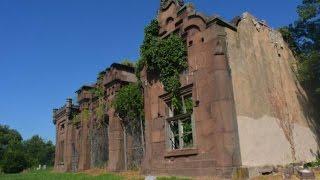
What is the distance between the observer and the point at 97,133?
24.2 meters

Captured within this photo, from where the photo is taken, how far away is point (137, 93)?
65.3ft

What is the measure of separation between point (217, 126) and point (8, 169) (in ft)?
117

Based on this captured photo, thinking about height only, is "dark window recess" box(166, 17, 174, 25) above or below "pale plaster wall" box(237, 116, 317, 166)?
above

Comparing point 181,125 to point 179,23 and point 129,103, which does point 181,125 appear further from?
point 129,103

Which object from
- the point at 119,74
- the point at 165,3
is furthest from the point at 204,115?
the point at 119,74

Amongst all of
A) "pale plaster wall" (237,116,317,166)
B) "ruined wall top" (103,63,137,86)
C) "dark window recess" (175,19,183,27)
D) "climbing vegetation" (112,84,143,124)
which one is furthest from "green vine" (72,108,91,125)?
"pale plaster wall" (237,116,317,166)

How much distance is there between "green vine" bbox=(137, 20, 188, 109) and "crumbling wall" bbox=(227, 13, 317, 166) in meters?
2.30

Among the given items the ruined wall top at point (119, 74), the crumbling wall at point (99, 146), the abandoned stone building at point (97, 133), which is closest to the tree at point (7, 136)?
the abandoned stone building at point (97, 133)

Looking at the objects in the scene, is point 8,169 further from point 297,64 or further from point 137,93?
point 297,64

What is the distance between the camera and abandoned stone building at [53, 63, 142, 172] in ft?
68.4

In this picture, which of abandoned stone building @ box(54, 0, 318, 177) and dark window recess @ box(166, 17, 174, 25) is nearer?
abandoned stone building @ box(54, 0, 318, 177)

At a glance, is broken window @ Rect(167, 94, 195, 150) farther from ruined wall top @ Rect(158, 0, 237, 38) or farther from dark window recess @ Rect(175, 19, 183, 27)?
dark window recess @ Rect(175, 19, 183, 27)

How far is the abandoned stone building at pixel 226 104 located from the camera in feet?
41.5

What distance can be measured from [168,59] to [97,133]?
11169mm
